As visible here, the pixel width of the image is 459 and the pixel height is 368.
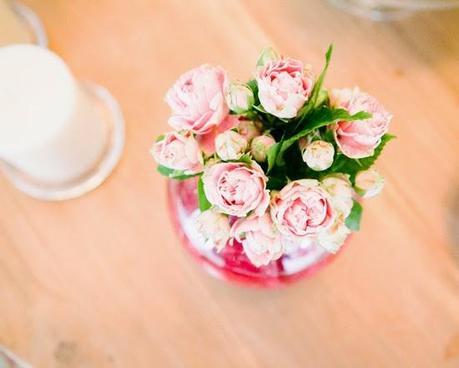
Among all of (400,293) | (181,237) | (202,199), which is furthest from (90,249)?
(400,293)

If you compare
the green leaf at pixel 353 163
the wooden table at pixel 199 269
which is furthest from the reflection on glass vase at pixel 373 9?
the green leaf at pixel 353 163

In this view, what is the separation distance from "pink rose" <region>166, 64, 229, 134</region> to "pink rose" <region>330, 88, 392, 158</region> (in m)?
0.09

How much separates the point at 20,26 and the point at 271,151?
441mm

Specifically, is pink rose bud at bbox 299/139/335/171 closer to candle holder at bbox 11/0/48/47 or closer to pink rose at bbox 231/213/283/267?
pink rose at bbox 231/213/283/267

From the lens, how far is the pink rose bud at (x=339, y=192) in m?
0.41

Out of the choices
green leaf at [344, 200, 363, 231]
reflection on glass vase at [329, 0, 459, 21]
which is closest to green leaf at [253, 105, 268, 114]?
green leaf at [344, 200, 363, 231]

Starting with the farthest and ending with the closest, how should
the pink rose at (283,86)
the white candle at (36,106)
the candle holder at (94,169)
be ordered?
the candle holder at (94,169)
the white candle at (36,106)
the pink rose at (283,86)

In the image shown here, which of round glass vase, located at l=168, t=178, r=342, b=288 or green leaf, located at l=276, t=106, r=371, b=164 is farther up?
green leaf, located at l=276, t=106, r=371, b=164

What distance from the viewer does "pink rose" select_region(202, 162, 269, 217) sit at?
0.39 metres

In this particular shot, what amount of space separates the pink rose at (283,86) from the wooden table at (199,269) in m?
0.30

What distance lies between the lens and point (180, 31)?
0.72 m

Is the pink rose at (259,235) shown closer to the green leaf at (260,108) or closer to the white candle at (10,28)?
the green leaf at (260,108)

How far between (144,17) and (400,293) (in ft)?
1.50

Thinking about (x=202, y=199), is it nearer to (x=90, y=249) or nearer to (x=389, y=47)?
(x=90, y=249)
